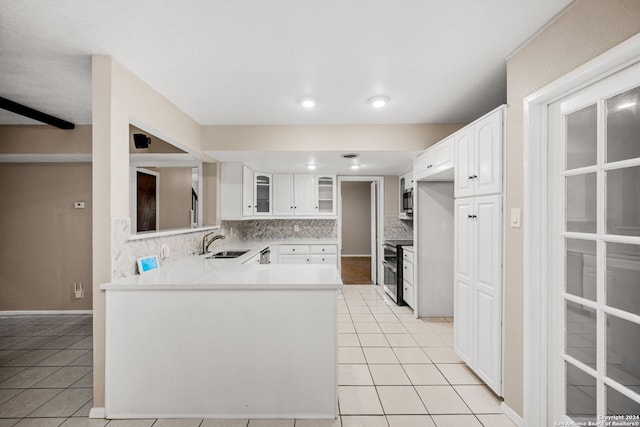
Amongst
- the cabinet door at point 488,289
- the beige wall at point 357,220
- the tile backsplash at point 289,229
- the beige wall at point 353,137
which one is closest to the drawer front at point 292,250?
the tile backsplash at point 289,229

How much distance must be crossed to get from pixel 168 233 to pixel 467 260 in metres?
2.64

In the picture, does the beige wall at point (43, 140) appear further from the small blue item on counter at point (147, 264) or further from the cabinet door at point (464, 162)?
the cabinet door at point (464, 162)

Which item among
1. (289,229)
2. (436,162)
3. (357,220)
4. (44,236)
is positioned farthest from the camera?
(357,220)

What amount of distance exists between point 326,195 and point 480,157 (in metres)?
3.29

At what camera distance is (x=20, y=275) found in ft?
12.8

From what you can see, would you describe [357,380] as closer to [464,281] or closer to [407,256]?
[464,281]

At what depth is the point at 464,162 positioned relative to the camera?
2.48 m

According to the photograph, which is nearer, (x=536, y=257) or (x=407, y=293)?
(x=536, y=257)

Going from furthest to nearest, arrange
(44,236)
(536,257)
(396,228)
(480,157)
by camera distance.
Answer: (396,228), (44,236), (480,157), (536,257)

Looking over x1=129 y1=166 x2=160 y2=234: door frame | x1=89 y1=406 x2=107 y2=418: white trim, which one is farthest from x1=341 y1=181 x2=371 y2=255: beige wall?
x1=89 y1=406 x2=107 y2=418: white trim

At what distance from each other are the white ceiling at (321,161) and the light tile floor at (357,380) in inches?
80.8

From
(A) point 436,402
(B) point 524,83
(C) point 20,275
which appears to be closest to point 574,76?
(B) point 524,83

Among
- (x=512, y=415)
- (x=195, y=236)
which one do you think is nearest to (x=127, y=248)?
(x=195, y=236)

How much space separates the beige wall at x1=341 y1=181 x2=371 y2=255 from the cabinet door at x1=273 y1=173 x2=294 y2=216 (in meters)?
4.46
